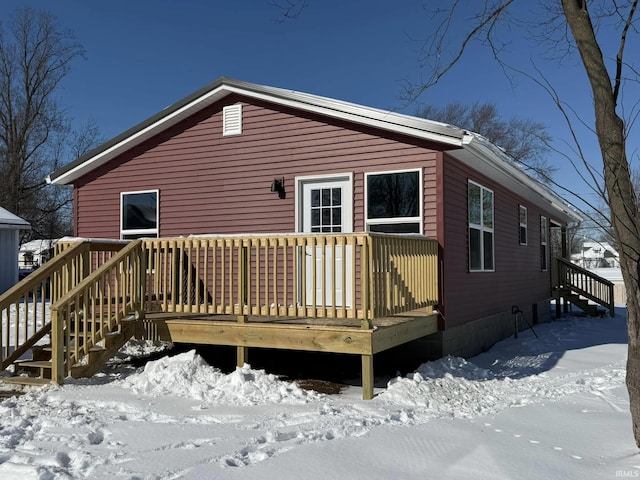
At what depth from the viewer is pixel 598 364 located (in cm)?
801

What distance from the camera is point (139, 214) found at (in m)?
9.78

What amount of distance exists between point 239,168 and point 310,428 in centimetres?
556

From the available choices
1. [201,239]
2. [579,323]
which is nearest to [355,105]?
[201,239]

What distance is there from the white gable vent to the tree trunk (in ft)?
19.5

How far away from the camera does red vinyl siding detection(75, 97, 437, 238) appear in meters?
7.96

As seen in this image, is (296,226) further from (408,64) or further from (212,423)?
→ (212,423)

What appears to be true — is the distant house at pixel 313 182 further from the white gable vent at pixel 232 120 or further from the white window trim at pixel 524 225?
the white window trim at pixel 524 225

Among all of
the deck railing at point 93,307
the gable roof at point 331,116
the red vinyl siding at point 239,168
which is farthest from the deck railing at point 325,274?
the gable roof at point 331,116

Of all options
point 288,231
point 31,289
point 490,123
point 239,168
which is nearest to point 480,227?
point 288,231

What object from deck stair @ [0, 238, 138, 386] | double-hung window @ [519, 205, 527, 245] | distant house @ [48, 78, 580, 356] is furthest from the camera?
double-hung window @ [519, 205, 527, 245]

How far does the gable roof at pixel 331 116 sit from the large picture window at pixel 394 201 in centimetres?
66

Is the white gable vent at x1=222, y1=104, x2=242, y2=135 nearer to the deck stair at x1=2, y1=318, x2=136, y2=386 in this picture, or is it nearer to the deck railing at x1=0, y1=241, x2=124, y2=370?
the deck railing at x1=0, y1=241, x2=124, y2=370

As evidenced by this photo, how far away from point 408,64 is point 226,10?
31.0 feet

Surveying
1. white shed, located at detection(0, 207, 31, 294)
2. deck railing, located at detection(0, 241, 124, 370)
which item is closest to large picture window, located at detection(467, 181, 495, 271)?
deck railing, located at detection(0, 241, 124, 370)
